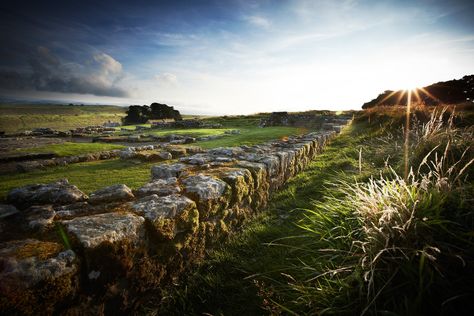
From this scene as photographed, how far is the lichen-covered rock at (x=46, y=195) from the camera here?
106 inches

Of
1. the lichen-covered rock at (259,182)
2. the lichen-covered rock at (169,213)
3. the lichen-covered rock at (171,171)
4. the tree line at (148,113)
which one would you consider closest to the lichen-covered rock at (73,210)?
the lichen-covered rock at (169,213)

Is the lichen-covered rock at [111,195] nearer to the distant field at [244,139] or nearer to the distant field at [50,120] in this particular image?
the distant field at [244,139]

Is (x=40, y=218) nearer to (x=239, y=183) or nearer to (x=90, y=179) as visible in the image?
(x=239, y=183)

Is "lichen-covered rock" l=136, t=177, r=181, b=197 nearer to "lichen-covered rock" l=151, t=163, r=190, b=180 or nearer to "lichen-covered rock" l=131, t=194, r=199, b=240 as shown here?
"lichen-covered rock" l=131, t=194, r=199, b=240

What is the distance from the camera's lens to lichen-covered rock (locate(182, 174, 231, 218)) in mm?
2678

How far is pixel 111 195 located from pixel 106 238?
3.26ft

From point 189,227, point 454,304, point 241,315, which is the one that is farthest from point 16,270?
point 454,304

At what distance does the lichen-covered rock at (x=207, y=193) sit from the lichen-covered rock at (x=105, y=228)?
2.53 feet

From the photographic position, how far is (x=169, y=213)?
7.28 ft

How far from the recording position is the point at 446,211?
2268mm

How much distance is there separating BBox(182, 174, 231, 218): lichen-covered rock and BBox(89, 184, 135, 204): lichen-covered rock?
2.11ft

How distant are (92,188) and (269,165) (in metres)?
4.01

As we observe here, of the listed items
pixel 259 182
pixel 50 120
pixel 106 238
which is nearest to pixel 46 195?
pixel 106 238

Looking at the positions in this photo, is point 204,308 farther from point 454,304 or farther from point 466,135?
point 466,135
